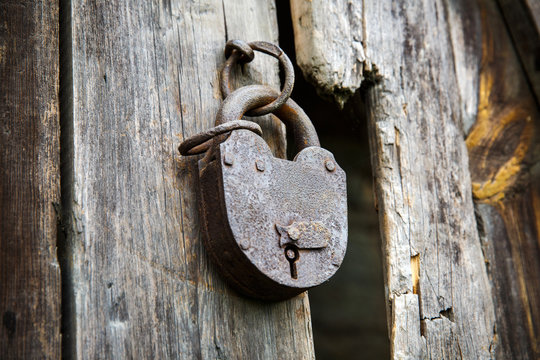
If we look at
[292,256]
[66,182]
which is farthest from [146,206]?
[292,256]

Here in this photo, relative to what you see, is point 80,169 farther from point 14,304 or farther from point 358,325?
point 358,325

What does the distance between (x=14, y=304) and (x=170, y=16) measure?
1.75ft

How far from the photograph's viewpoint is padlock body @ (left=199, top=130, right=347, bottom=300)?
2.38ft

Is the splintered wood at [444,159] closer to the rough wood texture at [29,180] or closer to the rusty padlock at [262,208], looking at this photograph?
the rusty padlock at [262,208]

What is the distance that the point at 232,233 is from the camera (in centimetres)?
71

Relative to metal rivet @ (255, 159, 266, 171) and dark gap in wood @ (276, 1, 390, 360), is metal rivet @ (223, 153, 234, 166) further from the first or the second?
dark gap in wood @ (276, 1, 390, 360)

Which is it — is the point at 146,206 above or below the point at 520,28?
→ below

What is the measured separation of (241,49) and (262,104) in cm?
11

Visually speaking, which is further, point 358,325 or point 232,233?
point 358,325

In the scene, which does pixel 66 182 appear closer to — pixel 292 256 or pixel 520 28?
pixel 292 256

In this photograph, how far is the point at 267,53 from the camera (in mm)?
885

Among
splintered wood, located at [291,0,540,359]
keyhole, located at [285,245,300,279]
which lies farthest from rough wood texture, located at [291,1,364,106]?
keyhole, located at [285,245,300,279]

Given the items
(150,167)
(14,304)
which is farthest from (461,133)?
(14,304)

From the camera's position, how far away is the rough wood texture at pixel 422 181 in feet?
3.09
